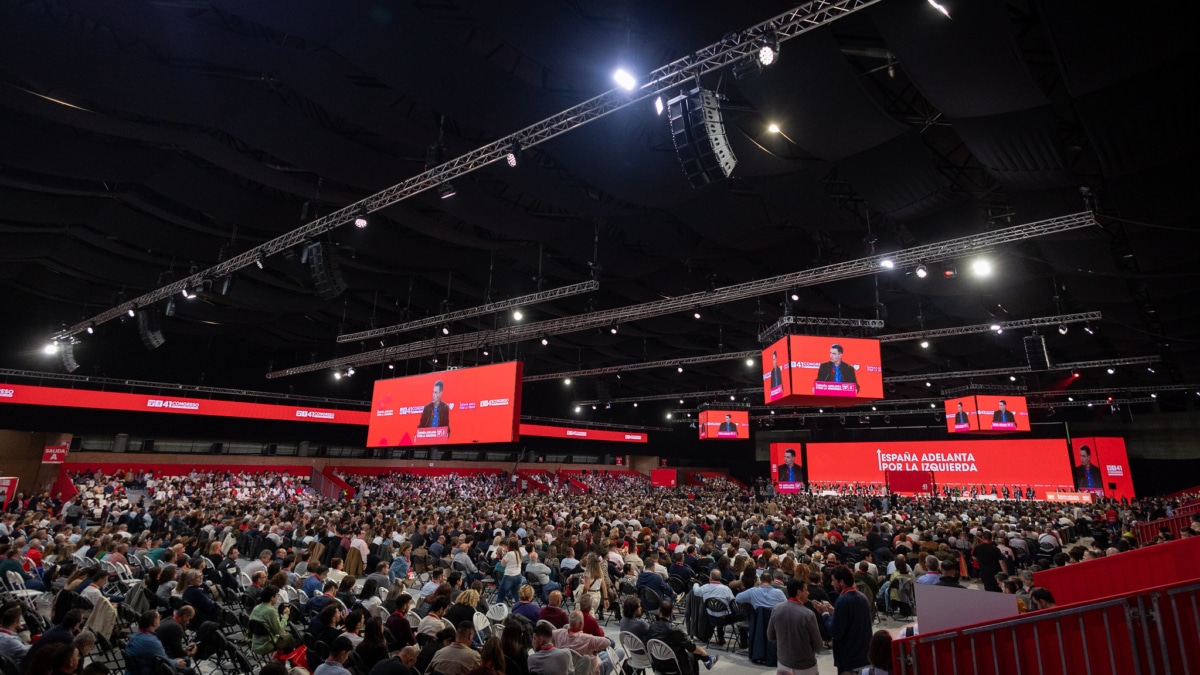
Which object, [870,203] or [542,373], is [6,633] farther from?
[542,373]

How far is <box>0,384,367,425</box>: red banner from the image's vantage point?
57.0 feet

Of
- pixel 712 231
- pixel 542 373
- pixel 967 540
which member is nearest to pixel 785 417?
pixel 542 373

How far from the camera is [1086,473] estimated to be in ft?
92.0

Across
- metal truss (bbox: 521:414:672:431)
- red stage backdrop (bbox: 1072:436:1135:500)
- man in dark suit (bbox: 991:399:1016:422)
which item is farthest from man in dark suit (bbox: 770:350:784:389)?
red stage backdrop (bbox: 1072:436:1135:500)

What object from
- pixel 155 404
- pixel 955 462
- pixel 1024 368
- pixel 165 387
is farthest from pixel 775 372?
pixel 955 462

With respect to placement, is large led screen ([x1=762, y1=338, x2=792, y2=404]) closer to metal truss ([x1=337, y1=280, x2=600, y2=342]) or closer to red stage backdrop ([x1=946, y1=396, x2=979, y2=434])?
metal truss ([x1=337, y1=280, x2=600, y2=342])

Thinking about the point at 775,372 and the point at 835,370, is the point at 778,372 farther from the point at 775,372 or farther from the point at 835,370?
the point at 835,370

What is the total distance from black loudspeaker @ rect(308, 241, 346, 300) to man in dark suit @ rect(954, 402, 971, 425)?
65.0ft

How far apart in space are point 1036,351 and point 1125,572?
38.2ft

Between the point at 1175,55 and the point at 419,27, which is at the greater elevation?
the point at 419,27

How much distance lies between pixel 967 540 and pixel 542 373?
19.4 meters

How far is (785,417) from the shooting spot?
3619cm

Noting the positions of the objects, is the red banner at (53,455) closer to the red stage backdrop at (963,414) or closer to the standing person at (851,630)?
the standing person at (851,630)

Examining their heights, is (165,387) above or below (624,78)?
below
